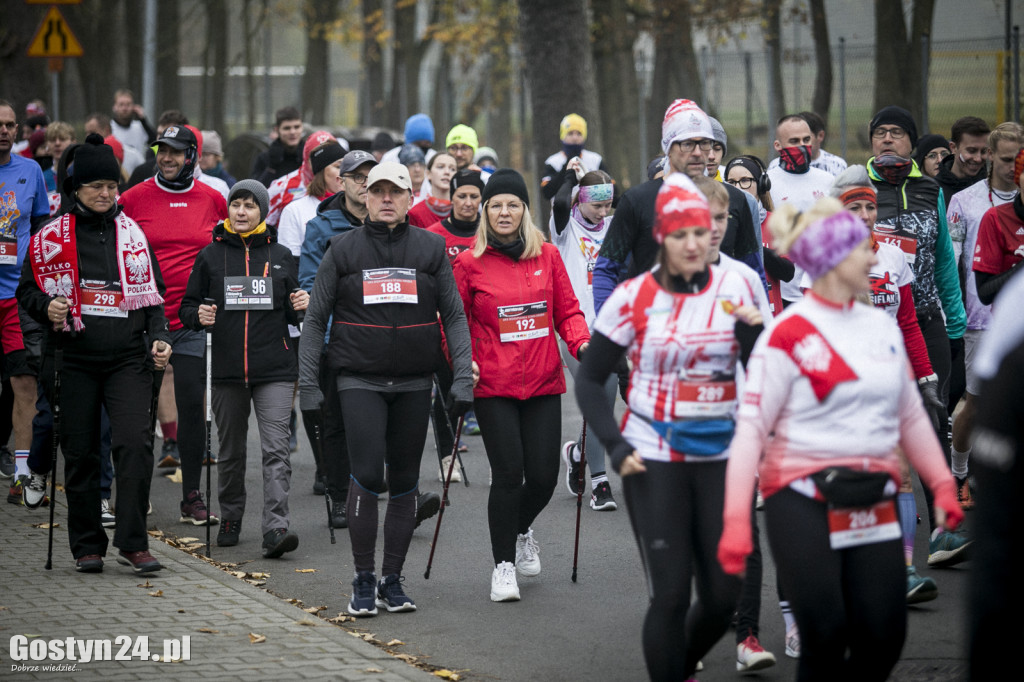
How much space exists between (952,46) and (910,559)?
48.8ft

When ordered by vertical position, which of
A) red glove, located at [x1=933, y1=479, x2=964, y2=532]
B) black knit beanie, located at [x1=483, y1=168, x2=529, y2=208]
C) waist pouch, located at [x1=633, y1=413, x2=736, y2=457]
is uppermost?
black knit beanie, located at [x1=483, y1=168, x2=529, y2=208]

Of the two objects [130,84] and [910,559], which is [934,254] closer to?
[910,559]

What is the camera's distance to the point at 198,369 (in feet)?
29.9

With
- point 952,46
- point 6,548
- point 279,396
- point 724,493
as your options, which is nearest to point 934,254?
point 724,493

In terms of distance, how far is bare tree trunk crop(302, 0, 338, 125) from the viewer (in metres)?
36.4

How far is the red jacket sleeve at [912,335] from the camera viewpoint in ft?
23.2

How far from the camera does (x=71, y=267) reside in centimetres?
762

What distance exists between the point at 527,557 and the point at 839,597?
3.37 metres

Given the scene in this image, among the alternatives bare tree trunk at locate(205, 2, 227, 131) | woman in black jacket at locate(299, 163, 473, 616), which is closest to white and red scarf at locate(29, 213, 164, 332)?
woman in black jacket at locate(299, 163, 473, 616)

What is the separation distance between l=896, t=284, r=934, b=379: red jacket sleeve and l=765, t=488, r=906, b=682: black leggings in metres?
2.84

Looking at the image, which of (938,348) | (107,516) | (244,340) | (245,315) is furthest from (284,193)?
(938,348)

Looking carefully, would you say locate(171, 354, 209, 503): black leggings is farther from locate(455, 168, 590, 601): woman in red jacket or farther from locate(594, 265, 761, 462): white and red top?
locate(594, 265, 761, 462): white and red top

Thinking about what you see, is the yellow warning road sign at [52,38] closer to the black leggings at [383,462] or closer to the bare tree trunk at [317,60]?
the black leggings at [383,462]

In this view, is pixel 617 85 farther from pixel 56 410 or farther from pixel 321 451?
pixel 56 410
